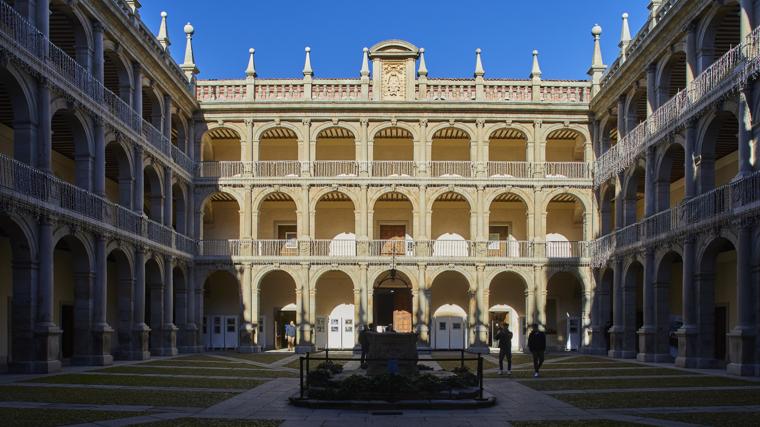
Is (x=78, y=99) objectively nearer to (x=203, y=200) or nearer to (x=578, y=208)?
(x=203, y=200)

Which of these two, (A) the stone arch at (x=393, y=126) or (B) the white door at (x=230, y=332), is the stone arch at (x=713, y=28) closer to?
(A) the stone arch at (x=393, y=126)

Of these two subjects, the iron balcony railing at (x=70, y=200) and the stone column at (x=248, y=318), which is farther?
the stone column at (x=248, y=318)

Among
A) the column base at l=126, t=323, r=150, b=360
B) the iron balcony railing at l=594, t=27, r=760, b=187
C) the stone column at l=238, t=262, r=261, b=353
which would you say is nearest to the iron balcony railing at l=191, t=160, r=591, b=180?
the iron balcony railing at l=594, t=27, r=760, b=187

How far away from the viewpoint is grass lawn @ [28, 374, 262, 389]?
19.1 metres

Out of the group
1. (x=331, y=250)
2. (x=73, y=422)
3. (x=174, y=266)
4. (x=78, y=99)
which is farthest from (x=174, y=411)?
(x=331, y=250)

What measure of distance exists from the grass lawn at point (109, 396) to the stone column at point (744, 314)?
1356 centimetres

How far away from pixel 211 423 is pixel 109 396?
4.41 meters

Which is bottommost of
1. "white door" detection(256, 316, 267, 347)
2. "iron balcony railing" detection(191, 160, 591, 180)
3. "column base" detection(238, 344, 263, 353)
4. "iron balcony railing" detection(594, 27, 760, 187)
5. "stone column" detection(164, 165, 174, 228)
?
"column base" detection(238, 344, 263, 353)

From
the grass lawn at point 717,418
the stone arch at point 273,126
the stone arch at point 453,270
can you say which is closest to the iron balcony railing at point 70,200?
the stone arch at point 273,126

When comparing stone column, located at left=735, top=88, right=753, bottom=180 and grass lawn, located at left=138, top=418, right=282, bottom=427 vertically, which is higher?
stone column, located at left=735, top=88, right=753, bottom=180

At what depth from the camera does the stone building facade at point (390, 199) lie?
2617 cm

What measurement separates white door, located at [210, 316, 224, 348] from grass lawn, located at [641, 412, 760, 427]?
3107 cm

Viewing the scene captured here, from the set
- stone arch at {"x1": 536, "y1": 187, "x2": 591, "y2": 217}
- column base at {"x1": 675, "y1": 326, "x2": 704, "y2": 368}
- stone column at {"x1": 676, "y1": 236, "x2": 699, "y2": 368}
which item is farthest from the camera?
stone arch at {"x1": 536, "y1": 187, "x2": 591, "y2": 217}

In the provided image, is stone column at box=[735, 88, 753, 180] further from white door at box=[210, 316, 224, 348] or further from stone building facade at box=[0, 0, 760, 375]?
white door at box=[210, 316, 224, 348]
